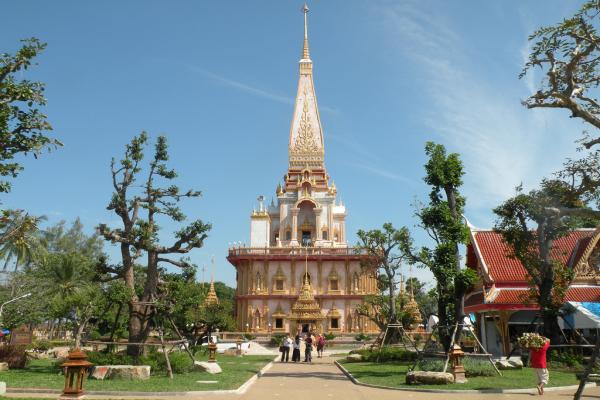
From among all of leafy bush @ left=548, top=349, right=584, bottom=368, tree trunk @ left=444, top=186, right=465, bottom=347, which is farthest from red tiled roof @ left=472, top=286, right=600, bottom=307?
tree trunk @ left=444, top=186, right=465, bottom=347

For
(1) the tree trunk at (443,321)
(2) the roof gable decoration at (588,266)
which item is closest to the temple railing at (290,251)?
(2) the roof gable decoration at (588,266)

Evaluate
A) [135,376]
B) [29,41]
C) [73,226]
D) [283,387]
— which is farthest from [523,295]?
[73,226]

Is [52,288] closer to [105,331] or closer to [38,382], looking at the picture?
[105,331]

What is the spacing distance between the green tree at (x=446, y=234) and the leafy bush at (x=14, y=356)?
1474cm

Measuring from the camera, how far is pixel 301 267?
171 ft

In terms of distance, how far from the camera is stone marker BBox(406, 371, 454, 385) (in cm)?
1487

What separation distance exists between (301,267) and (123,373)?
1447 inches

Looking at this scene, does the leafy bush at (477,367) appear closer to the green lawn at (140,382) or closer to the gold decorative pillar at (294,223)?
the green lawn at (140,382)

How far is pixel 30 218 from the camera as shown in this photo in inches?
510

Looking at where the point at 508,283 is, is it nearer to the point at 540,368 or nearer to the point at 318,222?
the point at 540,368

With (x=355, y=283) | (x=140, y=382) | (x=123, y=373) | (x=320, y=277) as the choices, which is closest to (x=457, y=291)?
(x=140, y=382)

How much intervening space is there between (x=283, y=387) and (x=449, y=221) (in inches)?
325

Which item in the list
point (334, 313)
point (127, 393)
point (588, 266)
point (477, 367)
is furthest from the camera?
point (334, 313)

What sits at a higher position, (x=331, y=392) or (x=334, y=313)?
(x=334, y=313)
